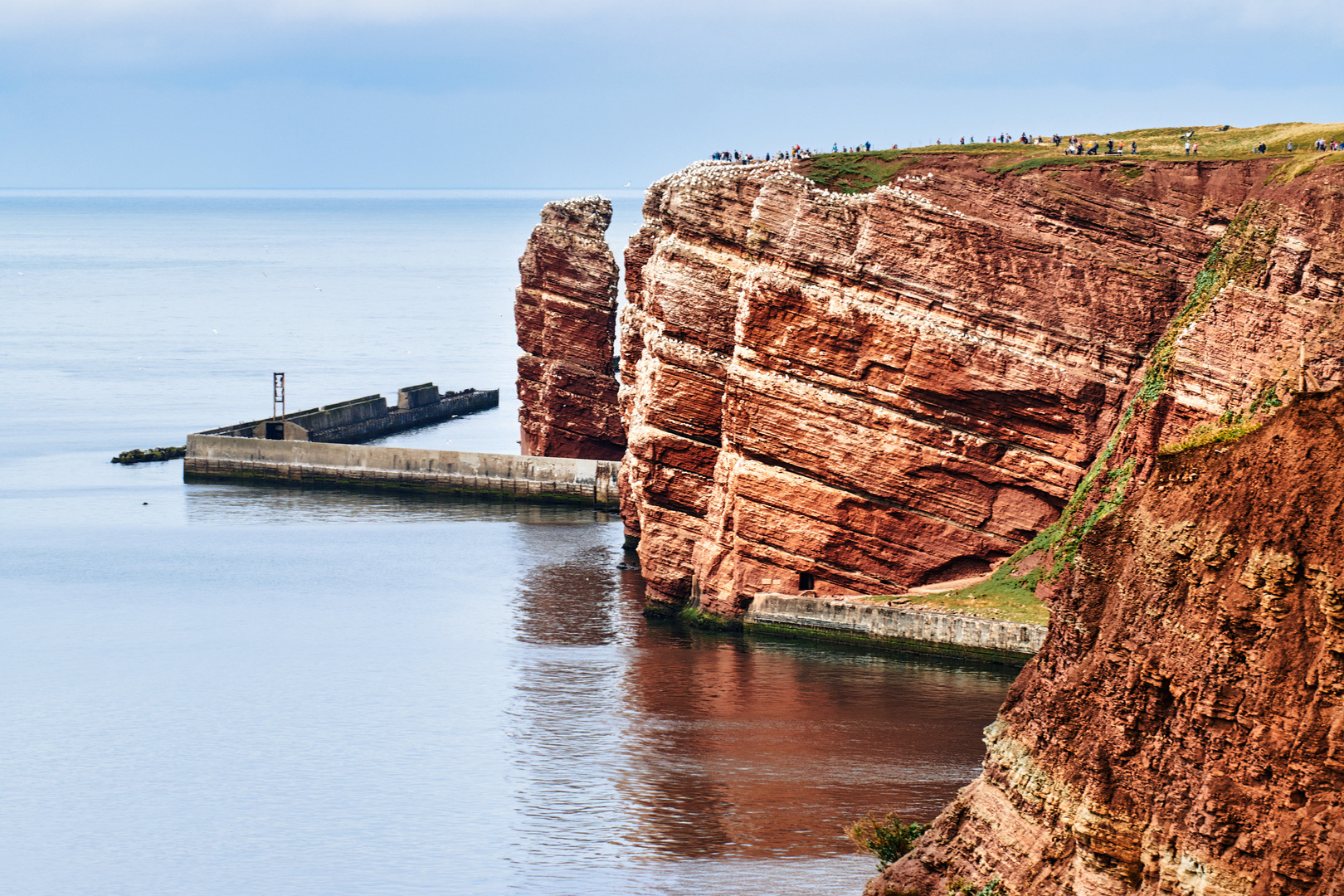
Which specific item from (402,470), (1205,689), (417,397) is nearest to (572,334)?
(402,470)

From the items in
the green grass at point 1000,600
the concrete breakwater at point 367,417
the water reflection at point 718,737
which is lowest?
the water reflection at point 718,737

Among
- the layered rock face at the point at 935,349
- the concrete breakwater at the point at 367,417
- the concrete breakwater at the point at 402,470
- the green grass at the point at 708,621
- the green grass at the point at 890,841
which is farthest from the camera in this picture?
the concrete breakwater at the point at 367,417

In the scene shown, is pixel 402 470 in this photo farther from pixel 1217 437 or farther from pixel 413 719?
pixel 1217 437

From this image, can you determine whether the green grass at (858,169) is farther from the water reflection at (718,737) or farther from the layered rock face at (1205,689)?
the layered rock face at (1205,689)

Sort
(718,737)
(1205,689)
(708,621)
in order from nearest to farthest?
(1205,689) → (718,737) → (708,621)

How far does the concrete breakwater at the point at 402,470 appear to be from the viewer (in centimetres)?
8725

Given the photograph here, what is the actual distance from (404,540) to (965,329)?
33180mm

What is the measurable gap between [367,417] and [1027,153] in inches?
2475

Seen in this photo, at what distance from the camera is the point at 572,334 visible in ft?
296

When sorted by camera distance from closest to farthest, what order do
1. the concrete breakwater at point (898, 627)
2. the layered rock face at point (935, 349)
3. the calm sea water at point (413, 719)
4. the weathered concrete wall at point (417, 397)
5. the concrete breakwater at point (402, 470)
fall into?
1. the calm sea water at point (413, 719)
2. the concrete breakwater at point (898, 627)
3. the layered rock face at point (935, 349)
4. the concrete breakwater at point (402, 470)
5. the weathered concrete wall at point (417, 397)

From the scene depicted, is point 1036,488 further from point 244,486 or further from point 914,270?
point 244,486

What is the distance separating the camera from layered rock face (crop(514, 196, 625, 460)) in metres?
89.6

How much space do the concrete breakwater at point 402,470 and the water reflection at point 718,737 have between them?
23.6 meters

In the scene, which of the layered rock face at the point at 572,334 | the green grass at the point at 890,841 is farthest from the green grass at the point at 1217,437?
the layered rock face at the point at 572,334
